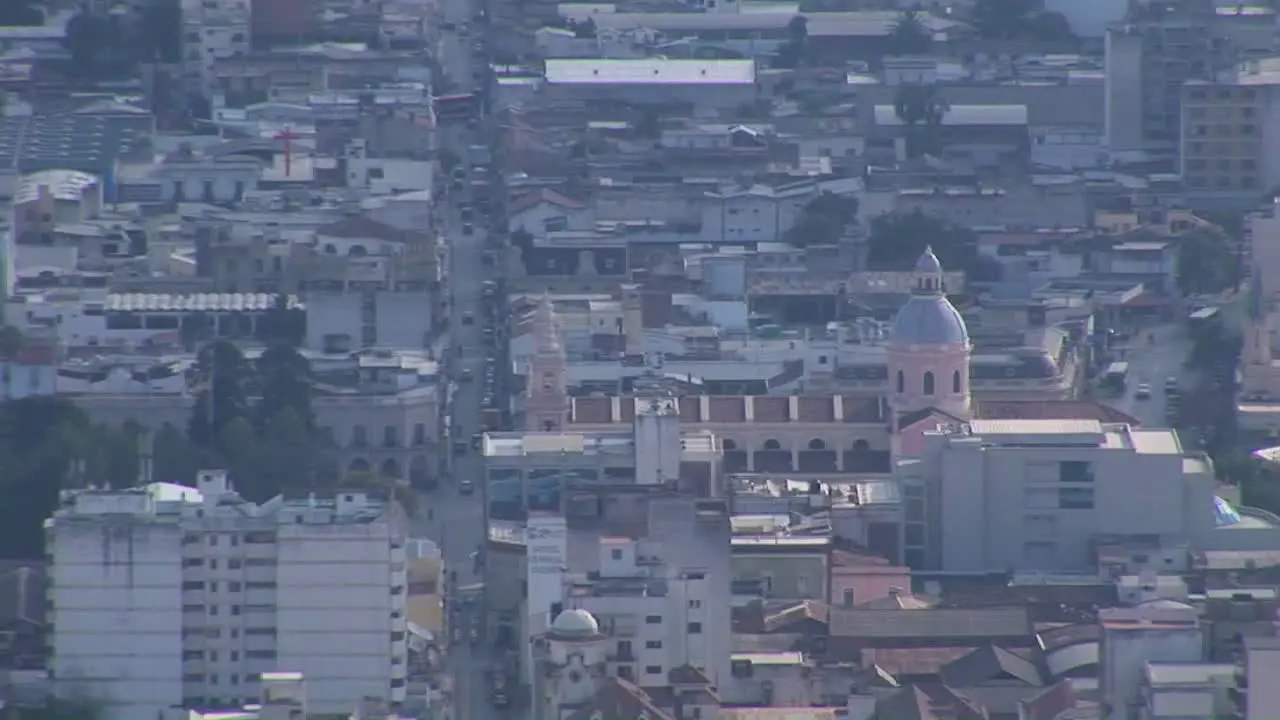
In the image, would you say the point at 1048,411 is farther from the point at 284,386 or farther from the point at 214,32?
the point at 214,32

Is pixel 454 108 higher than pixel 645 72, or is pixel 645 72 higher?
pixel 645 72

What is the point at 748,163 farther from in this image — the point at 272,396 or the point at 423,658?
the point at 423,658

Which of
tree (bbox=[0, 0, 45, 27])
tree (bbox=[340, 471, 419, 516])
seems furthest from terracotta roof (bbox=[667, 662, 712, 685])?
tree (bbox=[0, 0, 45, 27])

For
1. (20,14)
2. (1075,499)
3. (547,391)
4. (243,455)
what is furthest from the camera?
(20,14)

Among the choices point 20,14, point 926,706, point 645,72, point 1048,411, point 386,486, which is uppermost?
point 20,14

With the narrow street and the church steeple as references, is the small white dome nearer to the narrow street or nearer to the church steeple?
the narrow street

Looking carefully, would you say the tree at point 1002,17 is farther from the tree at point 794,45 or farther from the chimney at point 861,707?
the chimney at point 861,707

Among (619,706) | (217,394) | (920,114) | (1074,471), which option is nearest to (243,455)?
(217,394)
